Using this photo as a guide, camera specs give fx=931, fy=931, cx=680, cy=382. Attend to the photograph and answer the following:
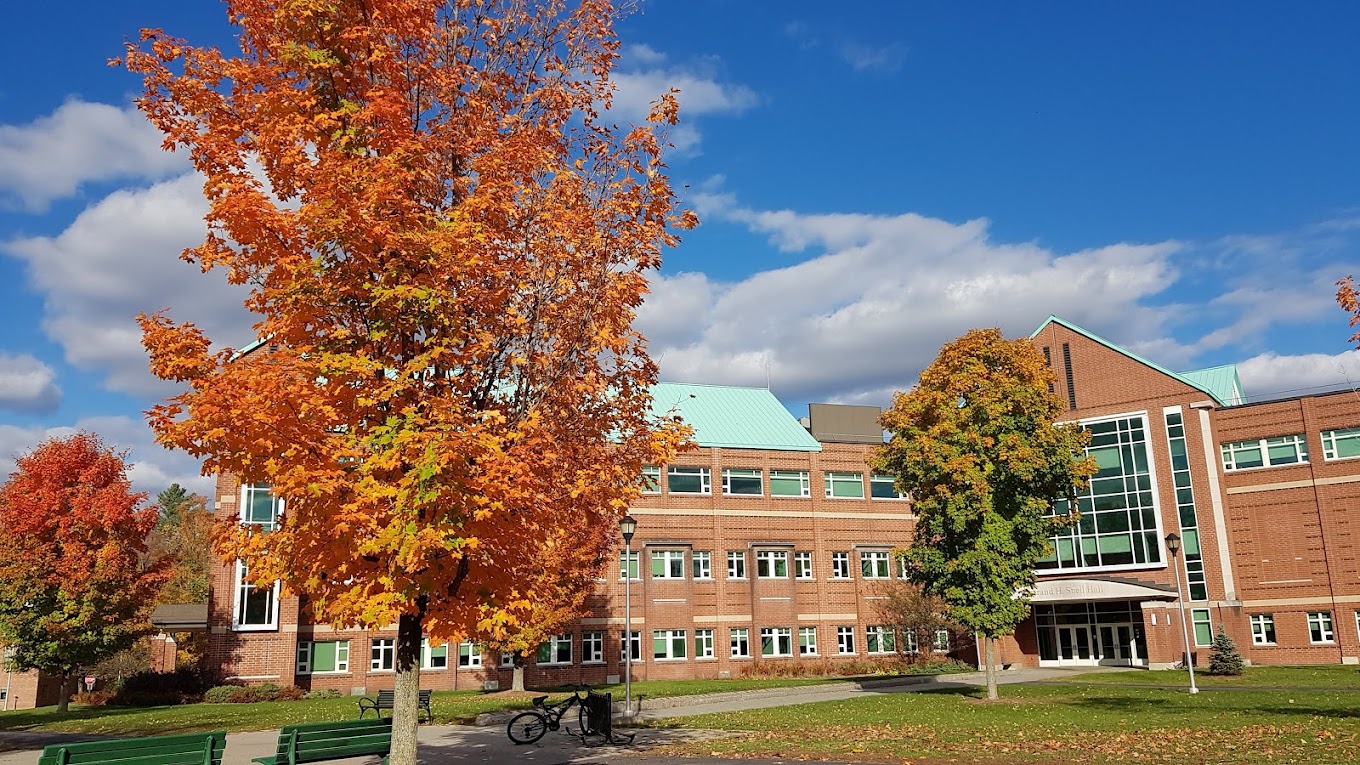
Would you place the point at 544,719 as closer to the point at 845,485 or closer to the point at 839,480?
the point at 839,480

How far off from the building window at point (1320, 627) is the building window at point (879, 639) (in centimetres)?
2003

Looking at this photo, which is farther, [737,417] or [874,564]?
[737,417]

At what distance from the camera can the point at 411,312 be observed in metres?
10.0

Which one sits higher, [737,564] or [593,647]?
[737,564]

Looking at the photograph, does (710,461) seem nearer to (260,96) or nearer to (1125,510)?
(1125,510)

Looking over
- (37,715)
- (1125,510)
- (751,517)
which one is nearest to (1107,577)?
(1125,510)

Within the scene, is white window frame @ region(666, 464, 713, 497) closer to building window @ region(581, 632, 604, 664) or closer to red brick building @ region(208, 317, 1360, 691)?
red brick building @ region(208, 317, 1360, 691)

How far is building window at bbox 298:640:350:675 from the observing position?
42.6 m

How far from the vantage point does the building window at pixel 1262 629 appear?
46.5m

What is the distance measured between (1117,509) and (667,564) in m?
24.7

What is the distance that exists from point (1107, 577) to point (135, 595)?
149 ft

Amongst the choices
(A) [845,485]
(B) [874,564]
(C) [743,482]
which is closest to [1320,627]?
(B) [874,564]

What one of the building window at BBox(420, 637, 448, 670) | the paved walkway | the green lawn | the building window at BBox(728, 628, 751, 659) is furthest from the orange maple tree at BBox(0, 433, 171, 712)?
the building window at BBox(728, 628, 751, 659)

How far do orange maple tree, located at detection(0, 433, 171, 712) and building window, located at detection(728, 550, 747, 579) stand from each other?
27154 mm
